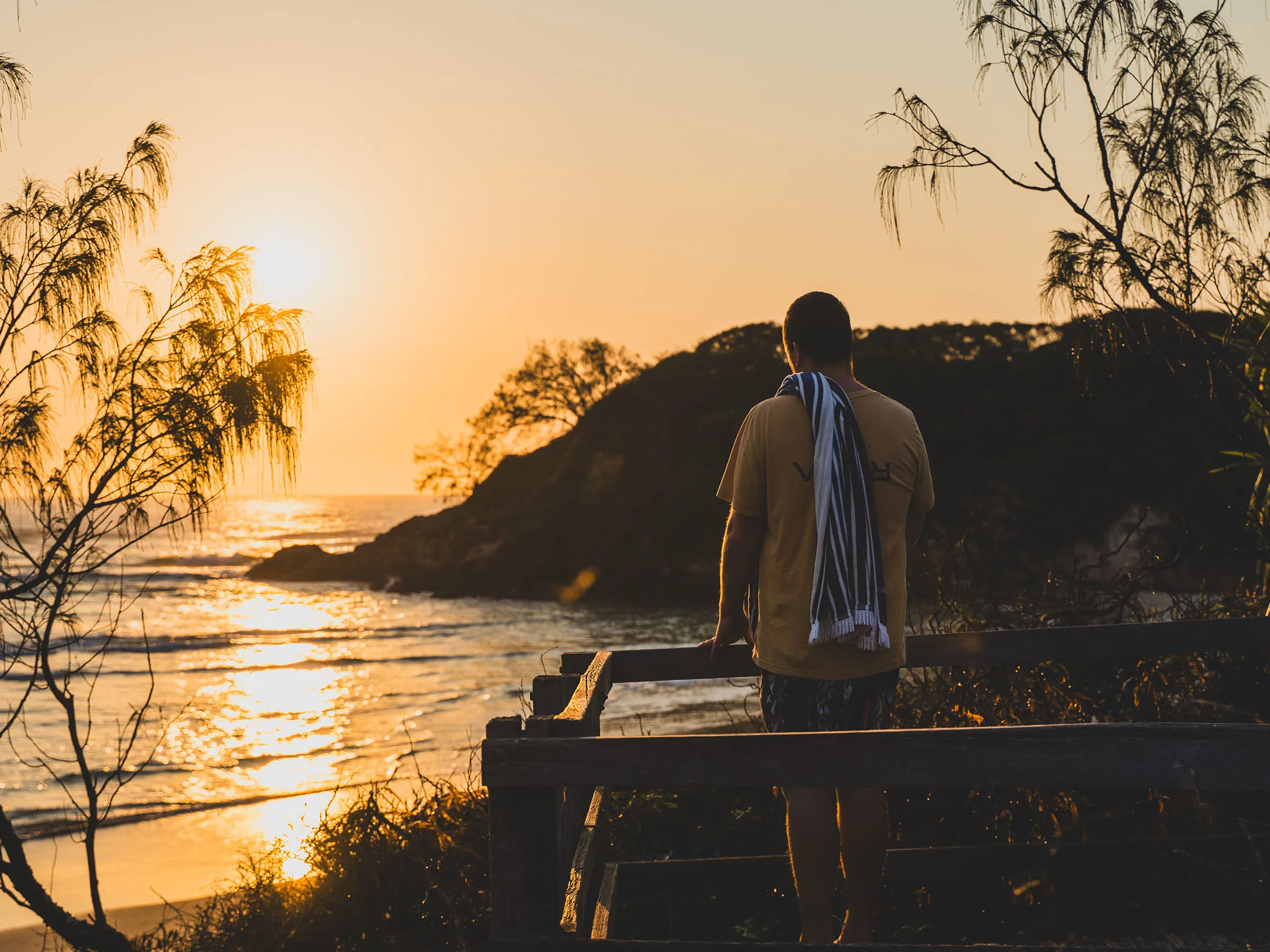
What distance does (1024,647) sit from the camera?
337 cm

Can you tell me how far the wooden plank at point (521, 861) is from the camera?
2.14 m

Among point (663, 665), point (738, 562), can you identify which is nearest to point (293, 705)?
point (663, 665)

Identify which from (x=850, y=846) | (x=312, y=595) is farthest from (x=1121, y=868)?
(x=312, y=595)

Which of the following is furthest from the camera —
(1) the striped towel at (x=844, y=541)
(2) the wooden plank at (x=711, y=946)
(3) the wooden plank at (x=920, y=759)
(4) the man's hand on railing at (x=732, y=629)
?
(4) the man's hand on railing at (x=732, y=629)

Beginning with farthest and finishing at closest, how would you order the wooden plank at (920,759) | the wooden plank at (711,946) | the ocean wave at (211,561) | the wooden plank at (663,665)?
the ocean wave at (211,561)
the wooden plank at (663,665)
the wooden plank at (711,946)
the wooden plank at (920,759)

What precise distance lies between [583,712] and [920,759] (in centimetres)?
76

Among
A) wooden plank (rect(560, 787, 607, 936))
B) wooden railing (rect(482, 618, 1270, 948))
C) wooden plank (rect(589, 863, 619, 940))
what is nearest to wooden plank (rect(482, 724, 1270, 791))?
wooden railing (rect(482, 618, 1270, 948))

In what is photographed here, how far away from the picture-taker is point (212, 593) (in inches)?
1608

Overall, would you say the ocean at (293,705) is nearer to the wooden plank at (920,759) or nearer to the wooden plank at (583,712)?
the wooden plank at (583,712)

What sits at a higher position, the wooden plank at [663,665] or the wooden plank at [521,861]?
the wooden plank at [663,665]

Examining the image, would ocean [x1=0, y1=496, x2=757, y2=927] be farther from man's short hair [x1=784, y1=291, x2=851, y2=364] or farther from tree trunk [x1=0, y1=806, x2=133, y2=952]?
man's short hair [x1=784, y1=291, x2=851, y2=364]

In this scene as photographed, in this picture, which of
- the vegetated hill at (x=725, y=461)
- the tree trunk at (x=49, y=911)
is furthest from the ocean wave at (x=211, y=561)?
the tree trunk at (x=49, y=911)

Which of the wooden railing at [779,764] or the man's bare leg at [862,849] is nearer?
the wooden railing at [779,764]

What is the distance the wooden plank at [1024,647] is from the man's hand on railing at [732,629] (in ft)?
1.01
